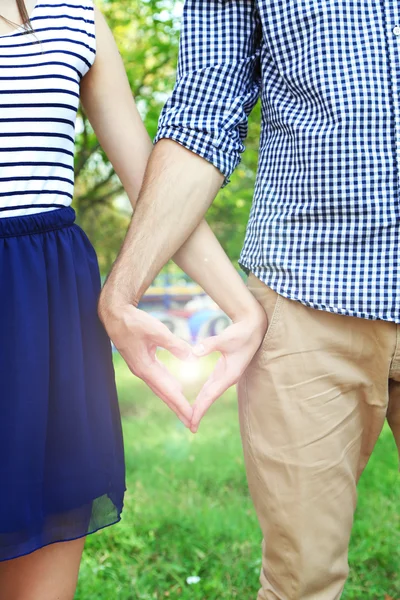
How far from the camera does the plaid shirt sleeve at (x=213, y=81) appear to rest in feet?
5.39

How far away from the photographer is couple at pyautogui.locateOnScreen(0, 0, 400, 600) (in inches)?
58.4

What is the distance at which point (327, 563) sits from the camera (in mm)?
1690

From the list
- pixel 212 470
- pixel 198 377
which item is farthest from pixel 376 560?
pixel 198 377

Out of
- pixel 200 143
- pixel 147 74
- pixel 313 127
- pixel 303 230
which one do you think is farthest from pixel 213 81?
pixel 147 74

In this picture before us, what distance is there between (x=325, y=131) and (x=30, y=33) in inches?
26.1

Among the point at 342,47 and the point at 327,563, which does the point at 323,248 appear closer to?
the point at 342,47

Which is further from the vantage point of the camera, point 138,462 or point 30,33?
point 138,462

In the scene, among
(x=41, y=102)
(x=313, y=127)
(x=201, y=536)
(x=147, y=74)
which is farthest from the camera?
(x=147, y=74)

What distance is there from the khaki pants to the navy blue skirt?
1.21 feet

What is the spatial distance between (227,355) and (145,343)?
0.18m

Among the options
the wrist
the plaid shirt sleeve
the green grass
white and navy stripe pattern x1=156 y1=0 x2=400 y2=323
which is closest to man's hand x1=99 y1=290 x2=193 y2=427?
the wrist

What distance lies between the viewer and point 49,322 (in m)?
1.52

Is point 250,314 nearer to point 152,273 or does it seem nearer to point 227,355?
point 227,355

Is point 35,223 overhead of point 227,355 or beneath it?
overhead
